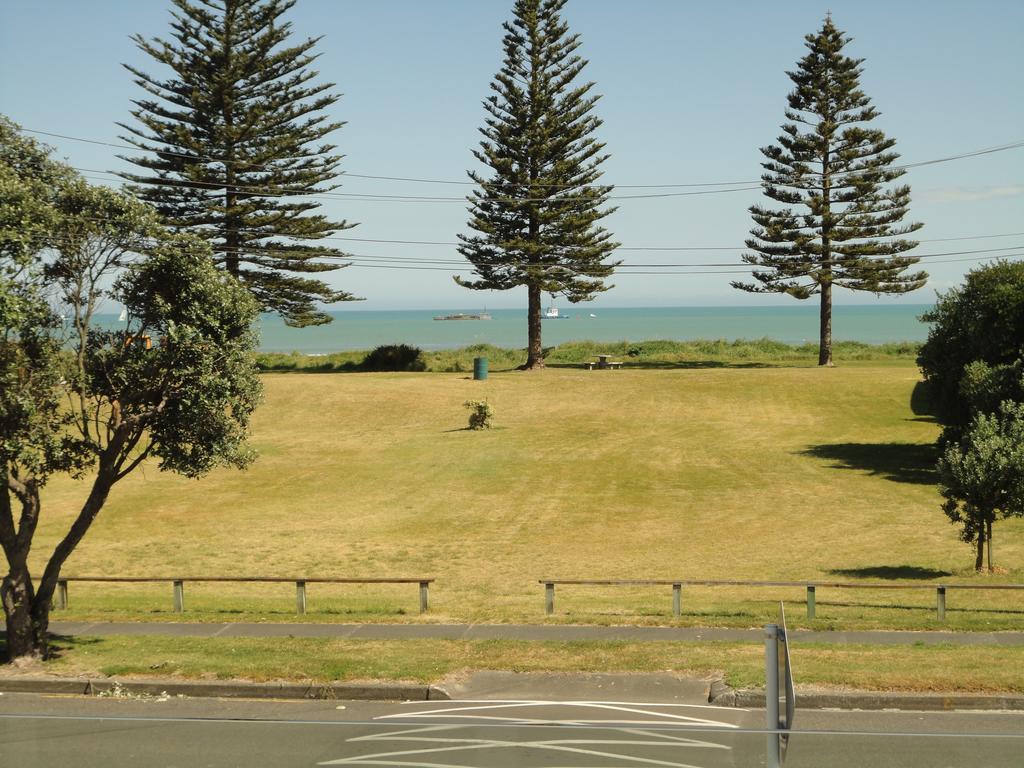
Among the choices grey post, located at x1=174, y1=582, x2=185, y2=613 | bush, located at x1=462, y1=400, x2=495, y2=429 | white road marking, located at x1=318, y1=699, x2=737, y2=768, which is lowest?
grey post, located at x1=174, y1=582, x2=185, y2=613

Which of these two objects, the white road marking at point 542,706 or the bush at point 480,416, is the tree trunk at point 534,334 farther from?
the white road marking at point 542,706

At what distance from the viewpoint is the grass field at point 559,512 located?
17781 millimetres

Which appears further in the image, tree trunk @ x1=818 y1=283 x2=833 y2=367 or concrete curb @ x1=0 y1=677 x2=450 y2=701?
tree trunk @ x1=818 y1=283 x2=833 y2=367

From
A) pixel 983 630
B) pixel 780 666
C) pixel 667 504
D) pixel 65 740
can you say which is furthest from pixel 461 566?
pixel 780 666

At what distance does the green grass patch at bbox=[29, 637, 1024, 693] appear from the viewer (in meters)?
11.1

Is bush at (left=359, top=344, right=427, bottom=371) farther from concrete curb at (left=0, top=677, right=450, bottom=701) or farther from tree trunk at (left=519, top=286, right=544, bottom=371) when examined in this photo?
concrete curb at (left=0, top=677, right=450, bottom=701)

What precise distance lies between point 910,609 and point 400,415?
28484 mm

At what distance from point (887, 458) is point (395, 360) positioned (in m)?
32.4

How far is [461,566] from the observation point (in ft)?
68.5

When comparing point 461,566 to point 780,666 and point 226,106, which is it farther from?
point 226,106

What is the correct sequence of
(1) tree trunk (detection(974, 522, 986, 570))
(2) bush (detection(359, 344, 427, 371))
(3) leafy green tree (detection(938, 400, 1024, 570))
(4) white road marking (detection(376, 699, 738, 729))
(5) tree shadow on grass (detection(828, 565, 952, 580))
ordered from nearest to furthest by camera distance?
(4) white road marking (detection(376, 699, 738, 729))
(3) leafy green tree (detection(938, 400, 1024, 570))
(5) tree shadow on grass (detection(828, 565, 952, 580))
(1) tree trunk (detection(974, 522, 986, 570))
(2) bush (detection(359, 344, 427, 371))

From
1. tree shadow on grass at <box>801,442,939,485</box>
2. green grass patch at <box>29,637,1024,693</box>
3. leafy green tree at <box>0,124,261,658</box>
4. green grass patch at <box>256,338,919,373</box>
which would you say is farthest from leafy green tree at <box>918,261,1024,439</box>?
green grass patch at <box>256,338,919,373</box>

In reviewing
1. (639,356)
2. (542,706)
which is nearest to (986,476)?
(542,706)

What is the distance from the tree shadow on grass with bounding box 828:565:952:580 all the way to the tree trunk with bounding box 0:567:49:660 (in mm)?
14325
